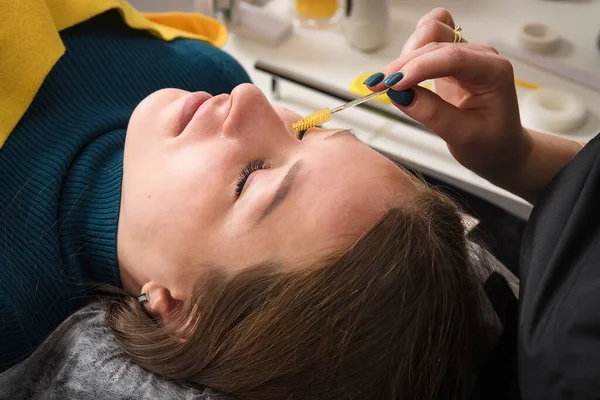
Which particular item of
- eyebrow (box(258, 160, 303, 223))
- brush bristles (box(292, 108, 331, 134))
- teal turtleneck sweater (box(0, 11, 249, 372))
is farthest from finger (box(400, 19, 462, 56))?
teal turtleneck sweater (box(0, 11, 249, 372))

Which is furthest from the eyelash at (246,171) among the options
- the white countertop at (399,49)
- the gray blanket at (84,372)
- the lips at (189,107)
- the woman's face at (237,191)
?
the white countertop at (399,49)

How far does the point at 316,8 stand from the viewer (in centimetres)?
137

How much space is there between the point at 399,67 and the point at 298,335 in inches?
12.7

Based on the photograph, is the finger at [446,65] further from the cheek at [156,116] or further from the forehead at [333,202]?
the cheek at [156,116]

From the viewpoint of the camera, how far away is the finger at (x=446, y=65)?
694 mm

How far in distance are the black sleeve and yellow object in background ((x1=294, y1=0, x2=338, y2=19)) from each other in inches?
31.9

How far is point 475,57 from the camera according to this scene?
731mm

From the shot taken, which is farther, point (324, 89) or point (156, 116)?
point (324, 89)

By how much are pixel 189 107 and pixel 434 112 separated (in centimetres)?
29

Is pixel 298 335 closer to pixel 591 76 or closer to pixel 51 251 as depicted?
pixel 51 251

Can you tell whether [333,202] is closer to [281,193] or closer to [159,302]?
[281,193]

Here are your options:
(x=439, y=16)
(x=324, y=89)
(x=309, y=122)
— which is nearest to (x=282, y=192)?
(x=309, y=122)

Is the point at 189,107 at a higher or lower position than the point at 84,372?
higher

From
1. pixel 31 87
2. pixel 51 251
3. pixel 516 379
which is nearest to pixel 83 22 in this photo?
pixel 31 87
